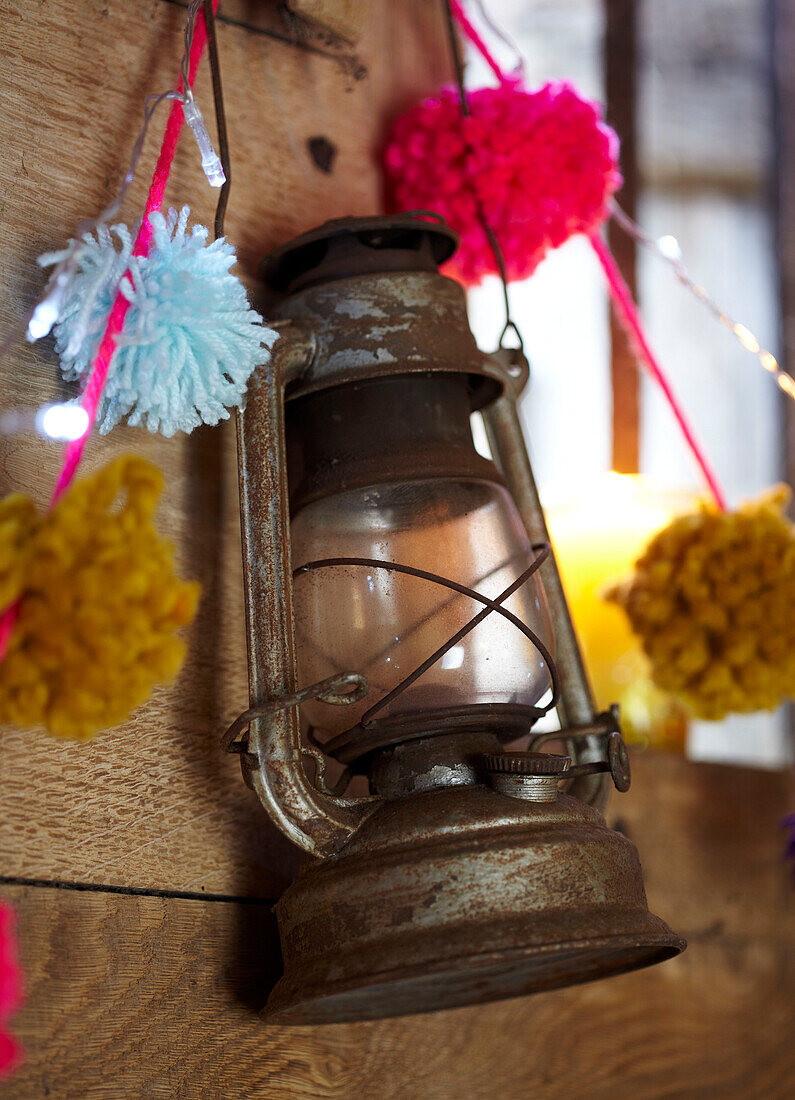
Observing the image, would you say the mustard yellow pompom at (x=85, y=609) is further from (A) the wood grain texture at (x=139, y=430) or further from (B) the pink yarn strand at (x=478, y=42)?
(B) the pink yarn strand at (x=478, y=42)

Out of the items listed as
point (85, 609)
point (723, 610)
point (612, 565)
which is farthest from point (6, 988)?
point (612, 565)

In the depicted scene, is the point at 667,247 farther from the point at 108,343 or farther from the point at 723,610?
the point at 108,343

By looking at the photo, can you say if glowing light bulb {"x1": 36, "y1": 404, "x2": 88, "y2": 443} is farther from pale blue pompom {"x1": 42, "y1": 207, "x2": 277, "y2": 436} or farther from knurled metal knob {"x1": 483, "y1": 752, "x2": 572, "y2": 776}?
knurled metal knob {"x1": 483, "y1": 752, "x2": 572, "y2": 776}

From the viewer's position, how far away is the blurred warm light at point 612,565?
89 cm

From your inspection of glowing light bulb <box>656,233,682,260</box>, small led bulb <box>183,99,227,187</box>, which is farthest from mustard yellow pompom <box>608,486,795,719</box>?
small led bulb <box>183,99,227,187</box>

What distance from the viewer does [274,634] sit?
0.52 m

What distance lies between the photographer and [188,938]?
1.86 ft

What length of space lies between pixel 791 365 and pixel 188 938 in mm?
970

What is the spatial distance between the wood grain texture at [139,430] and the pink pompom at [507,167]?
68 millimetres

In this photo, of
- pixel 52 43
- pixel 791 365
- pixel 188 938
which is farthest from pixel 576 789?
pixel 791 365

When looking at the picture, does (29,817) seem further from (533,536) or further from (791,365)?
(791,365)

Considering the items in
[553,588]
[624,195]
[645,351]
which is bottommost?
[553,588]

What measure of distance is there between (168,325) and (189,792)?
0.82 feet

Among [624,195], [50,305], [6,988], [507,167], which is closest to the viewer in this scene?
[6,988]
